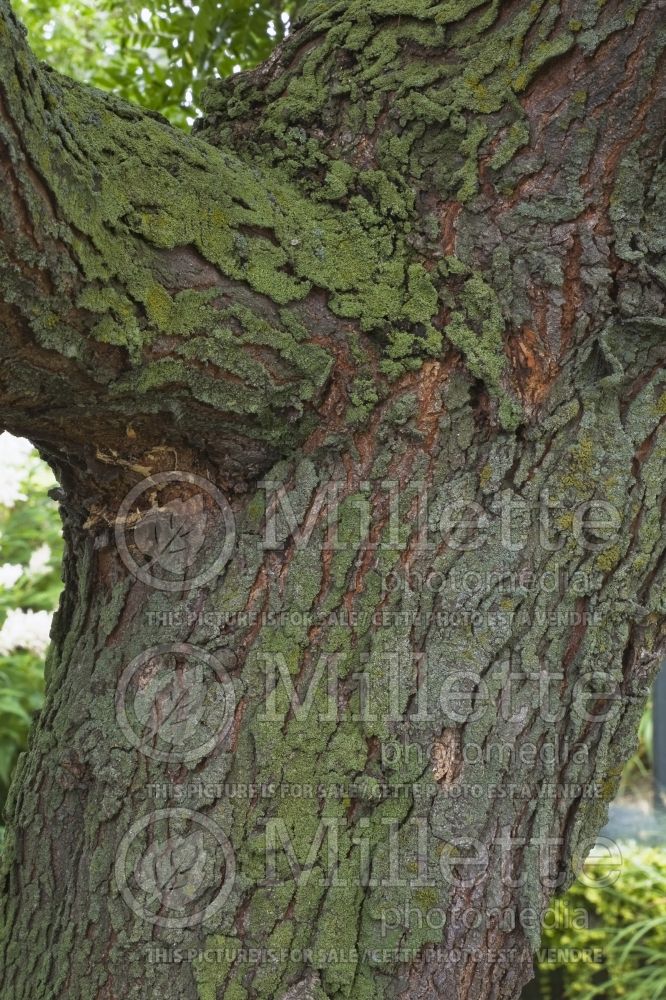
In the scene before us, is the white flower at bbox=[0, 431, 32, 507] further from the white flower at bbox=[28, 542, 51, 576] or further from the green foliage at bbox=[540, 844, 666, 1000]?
the green foliage at bbox=[540, 844, 666, 1000]

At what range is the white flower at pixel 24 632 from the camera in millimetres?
3223

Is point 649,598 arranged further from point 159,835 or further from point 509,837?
point 159,835

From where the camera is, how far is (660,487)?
4.77ft

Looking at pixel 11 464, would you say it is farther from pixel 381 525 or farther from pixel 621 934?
pixel 621 934

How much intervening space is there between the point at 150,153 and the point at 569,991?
3537mm

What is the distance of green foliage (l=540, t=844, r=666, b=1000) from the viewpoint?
11.3 feet

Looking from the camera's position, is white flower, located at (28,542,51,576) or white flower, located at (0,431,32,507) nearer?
white flower, located at (0,431,32,507)

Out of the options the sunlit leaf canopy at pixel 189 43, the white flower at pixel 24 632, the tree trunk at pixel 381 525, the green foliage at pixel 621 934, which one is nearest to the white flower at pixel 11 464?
the white flower at pixel 24 632

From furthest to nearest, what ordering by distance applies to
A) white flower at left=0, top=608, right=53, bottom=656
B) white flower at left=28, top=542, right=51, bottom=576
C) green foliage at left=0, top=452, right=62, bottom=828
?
white flower at left=28, top=542, right=51, bottom=576 → green foliage at left=0, top=452, right=62, bottom=828 → white flower at left=0, top=608, right=53, bottom=656

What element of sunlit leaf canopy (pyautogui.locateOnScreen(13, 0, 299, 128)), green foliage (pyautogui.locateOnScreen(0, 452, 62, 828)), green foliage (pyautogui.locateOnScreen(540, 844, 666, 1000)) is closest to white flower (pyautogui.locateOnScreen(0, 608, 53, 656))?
green foliage (pyautogui.locateOnScreen(0, 452, 62, 828))

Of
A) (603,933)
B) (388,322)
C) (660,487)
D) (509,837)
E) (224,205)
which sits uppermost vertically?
(224,205)

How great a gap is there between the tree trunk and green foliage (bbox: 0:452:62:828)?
1.61 metres

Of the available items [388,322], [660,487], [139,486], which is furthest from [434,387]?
[139,486]

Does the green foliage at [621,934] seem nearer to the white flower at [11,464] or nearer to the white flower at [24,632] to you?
the white flower at [24,632]
